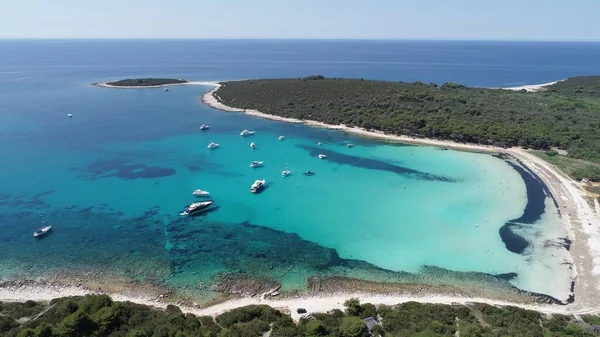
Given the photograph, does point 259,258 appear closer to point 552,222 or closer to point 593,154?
point 552,222

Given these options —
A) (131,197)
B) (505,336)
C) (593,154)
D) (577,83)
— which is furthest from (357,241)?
(577,83)

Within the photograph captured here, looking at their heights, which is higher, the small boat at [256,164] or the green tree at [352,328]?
the small boat at [256,164]

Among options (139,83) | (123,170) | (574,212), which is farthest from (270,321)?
(139,83)

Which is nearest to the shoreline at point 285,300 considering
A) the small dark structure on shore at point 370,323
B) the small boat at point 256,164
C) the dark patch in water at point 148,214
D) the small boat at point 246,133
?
the small dark structure on shore at point 370,323

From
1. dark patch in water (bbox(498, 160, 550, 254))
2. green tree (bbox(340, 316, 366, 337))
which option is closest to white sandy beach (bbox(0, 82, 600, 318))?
dark patch in water (bbox(498, 160, 550, 254))

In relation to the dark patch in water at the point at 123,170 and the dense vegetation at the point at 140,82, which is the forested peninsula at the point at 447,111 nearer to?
the dense vegetation at the point at 140,82

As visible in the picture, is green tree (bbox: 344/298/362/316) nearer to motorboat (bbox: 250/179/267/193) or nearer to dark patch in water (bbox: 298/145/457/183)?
motorboat (bbox: 250/179/267/193)
